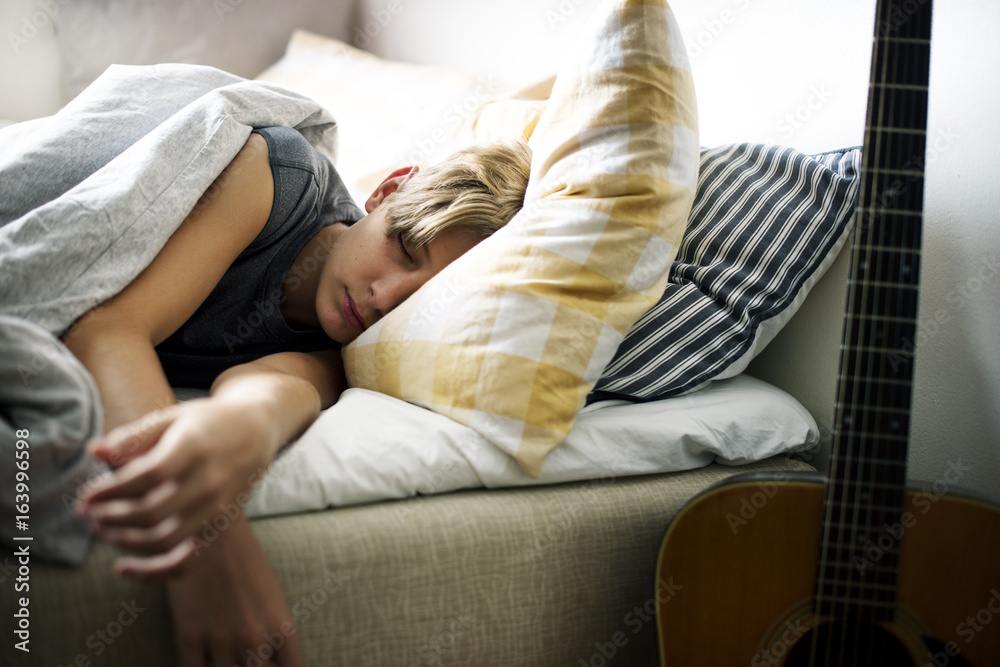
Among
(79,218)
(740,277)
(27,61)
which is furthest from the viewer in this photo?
(27,61)

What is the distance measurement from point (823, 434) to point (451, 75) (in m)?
1.33

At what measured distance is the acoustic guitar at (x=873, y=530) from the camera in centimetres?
60

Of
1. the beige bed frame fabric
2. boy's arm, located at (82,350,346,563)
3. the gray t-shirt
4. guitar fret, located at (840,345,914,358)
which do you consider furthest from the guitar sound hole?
the gray t-shirt

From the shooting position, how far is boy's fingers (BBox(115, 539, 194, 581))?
0.46 meters

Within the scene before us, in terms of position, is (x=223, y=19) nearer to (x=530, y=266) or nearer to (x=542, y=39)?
(x=542, y=39)

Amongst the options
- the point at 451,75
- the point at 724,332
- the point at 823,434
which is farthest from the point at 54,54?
the point at 823,434

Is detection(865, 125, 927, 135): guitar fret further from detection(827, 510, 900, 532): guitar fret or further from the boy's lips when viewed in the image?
the boy's lips

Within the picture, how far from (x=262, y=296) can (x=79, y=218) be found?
31cm

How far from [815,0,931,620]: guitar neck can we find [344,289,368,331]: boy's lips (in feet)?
1.92

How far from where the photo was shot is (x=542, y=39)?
66.1 inches

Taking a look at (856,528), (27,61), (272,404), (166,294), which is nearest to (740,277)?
(856,528)

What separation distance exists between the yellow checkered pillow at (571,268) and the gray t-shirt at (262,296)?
0.22 metres

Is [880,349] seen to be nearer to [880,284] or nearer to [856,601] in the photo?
[880,284]

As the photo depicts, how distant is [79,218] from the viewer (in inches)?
27.5
